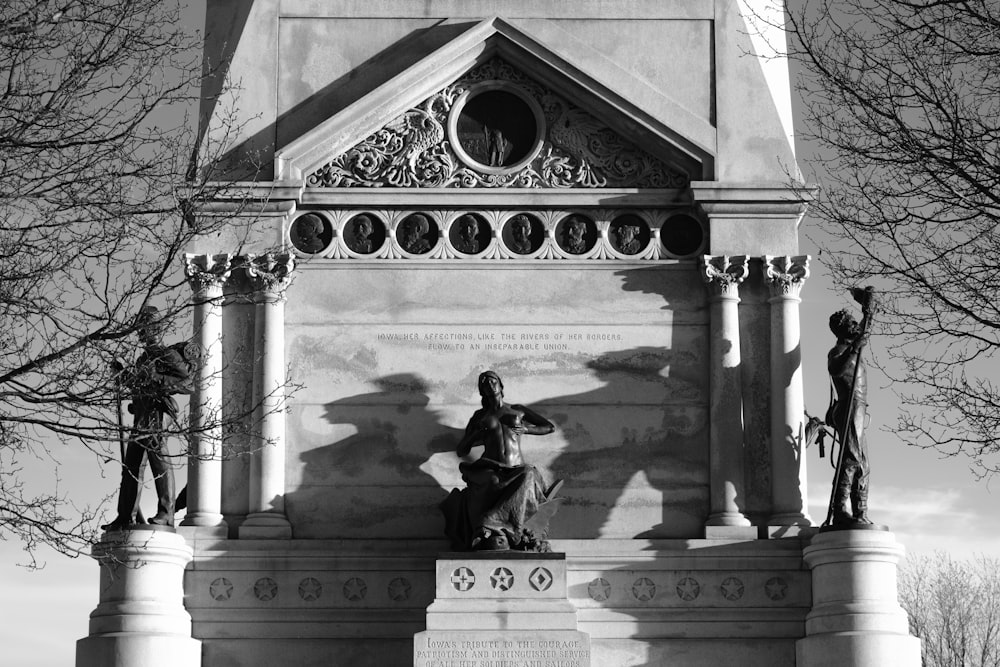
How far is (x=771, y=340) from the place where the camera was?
2508 centimetres

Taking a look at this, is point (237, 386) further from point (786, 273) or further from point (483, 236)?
point (786, 273)

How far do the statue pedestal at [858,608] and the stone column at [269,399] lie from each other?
602 centimetres

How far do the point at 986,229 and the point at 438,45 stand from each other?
995 centimetres

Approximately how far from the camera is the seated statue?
23.1 metres

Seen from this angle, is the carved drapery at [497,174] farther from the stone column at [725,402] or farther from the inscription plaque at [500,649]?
the inscription plaque at [500,649]

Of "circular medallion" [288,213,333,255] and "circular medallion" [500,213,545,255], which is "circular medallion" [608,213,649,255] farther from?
"circular medallion" [288,213,333,255]

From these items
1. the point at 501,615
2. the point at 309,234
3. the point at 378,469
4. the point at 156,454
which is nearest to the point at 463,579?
the point at 501,615

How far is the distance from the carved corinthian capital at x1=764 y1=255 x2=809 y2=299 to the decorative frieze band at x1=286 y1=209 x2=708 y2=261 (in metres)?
0.90

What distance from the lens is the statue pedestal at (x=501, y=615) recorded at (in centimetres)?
2244

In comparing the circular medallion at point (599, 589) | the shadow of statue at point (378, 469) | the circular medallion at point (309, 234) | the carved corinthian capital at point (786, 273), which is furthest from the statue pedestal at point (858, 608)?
the circular medallion at point (309, 234)

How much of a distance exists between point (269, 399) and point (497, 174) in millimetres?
3826

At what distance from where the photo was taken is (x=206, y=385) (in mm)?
24234

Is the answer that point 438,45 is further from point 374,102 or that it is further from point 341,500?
point 341,500

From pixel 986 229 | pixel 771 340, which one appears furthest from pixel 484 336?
pixel 986 229
